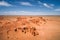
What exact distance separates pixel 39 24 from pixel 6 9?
572mm

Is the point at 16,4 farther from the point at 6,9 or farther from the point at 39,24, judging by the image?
the point at 39,24

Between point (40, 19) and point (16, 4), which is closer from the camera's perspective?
point (16, 4)

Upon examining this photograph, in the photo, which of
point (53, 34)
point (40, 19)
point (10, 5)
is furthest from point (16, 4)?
point (53, 34)

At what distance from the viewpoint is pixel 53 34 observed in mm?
1594

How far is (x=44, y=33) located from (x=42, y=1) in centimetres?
50

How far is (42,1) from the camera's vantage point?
5.11 feet

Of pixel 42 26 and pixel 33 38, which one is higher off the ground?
pixel 42 26

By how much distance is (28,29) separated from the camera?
1596 millimetres

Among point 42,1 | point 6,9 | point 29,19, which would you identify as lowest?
point 29,19

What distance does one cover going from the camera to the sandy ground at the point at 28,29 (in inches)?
61.8

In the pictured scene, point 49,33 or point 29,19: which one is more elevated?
point 29,19

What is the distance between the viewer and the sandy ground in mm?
1570

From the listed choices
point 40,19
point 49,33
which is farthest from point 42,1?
point 49,33

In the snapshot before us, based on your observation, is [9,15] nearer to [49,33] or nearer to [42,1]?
[42,1]
